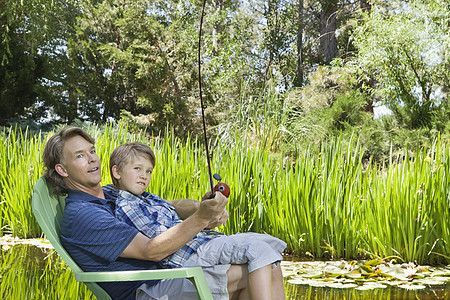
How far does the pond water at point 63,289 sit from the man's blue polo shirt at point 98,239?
108 centimetres

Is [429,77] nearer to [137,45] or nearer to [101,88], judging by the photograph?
[137,45]

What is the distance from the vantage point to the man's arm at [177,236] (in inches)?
60.0

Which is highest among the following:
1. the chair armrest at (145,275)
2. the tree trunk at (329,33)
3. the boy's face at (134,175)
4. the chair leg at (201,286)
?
the tree trunk at (329,33)

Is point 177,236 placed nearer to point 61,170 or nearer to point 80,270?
point 80,270

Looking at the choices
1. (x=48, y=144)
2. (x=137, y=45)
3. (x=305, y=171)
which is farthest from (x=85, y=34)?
(x=48, y=144)

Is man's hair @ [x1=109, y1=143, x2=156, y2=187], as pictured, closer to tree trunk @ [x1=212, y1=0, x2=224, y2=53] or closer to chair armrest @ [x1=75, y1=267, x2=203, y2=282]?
chair armrest @ [x1=75, y1=267, x2=203, y2=282]

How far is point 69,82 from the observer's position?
688 inches

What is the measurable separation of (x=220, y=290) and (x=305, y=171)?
7.06ft

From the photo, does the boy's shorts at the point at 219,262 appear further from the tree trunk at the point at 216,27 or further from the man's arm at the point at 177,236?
the tree trunk at the point at 216,27

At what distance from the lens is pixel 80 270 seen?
1608 mm

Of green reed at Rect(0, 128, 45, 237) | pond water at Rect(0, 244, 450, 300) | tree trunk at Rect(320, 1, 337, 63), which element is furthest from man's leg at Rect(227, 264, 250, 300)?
tree trunk at Rect(320, 1, 337, 63)

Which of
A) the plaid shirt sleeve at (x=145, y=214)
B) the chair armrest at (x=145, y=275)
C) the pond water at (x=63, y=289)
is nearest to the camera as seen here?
the chair armrest at (x=145, y=275)

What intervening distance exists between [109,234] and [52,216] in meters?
0.30

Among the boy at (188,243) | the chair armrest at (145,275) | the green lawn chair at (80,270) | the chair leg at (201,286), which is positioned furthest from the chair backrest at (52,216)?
the chair leg at (201,286)
